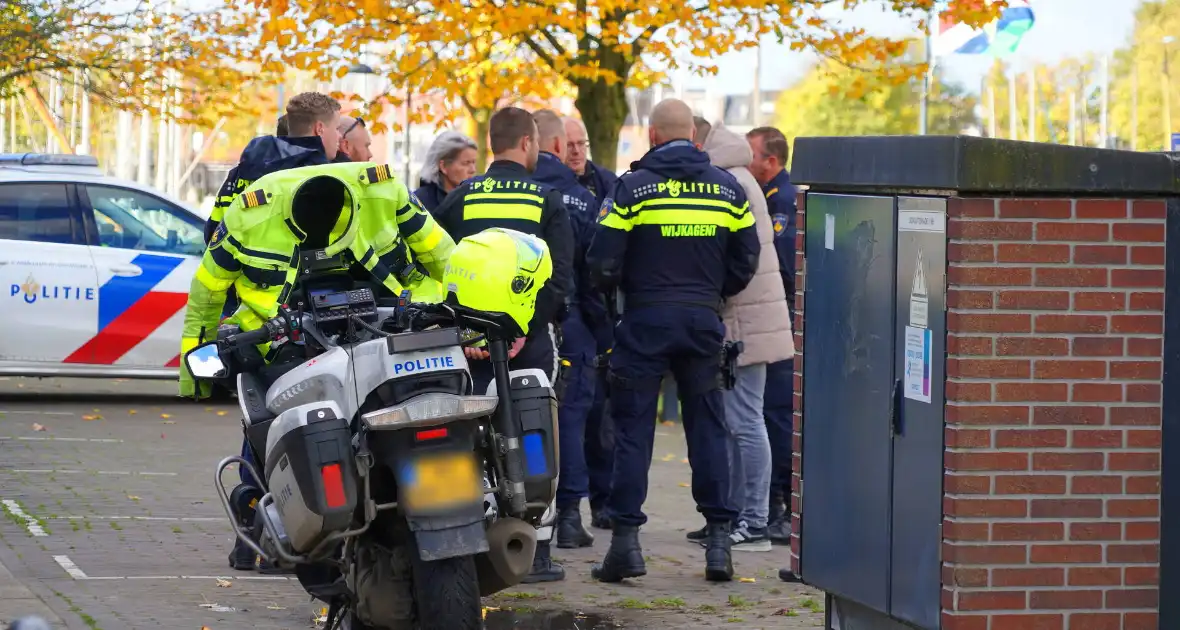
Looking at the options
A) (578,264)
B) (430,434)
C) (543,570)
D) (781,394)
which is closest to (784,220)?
(781,394)

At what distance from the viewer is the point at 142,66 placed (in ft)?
73.5

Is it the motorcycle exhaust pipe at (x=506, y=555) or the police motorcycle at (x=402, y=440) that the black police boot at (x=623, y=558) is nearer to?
the police motorcycle at (x=402, y=440)

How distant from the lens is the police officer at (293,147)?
6.82 m

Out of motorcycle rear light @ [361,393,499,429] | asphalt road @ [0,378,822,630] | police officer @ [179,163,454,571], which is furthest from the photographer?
asphalt road @ [0,378,822,630]

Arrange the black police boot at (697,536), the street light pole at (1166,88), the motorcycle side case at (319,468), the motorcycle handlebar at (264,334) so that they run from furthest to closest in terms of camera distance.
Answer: the street light pole at (1166,88) → the black police boot at (697,536) → the motorcycle handlebar at (264,334) → the motorcycle side case at (319,468)

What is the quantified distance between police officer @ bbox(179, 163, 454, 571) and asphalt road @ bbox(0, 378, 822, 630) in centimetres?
71

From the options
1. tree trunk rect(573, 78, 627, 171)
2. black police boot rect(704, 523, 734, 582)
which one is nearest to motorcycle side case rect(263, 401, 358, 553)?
black police boot rect(704, 523, 734, 582)

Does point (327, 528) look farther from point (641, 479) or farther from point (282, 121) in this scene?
point (282, 121)

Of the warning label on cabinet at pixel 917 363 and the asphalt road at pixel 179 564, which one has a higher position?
the warning label on cabinet at pixel 917 363

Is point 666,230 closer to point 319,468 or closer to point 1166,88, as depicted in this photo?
point 319,468

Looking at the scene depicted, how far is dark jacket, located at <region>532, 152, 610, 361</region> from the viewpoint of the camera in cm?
770

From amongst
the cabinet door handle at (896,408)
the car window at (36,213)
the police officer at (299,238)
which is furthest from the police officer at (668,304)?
the car window at (36,213)

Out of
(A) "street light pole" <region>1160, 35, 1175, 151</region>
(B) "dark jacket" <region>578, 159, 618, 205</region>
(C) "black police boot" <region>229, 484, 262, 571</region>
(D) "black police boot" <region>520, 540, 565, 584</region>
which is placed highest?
(A) "street light pole" <region>1160, 35, 1175, 151</region>

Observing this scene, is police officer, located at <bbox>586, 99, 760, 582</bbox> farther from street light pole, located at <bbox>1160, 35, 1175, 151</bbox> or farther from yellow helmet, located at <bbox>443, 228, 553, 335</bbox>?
street light pole, located at <bbox>1160, 35, 1175, 151</bbox>
